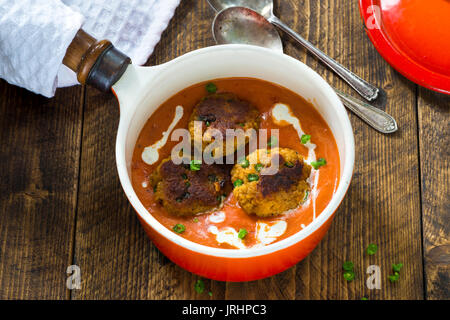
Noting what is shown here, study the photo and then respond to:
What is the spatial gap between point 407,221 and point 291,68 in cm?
47

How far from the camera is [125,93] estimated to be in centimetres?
117

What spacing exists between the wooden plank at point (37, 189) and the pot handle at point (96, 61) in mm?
262

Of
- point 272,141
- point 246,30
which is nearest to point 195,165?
point 272,141

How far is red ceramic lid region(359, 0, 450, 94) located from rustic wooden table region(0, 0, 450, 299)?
0.14 feet

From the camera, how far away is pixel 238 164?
1259 mm

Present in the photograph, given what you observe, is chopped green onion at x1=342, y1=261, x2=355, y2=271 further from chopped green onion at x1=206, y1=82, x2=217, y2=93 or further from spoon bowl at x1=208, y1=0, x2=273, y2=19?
spoon bowl at x1=208, y1=0, x2=273, y2=19

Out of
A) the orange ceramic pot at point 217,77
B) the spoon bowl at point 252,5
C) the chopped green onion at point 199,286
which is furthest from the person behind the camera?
the spoon bowl at point 252,5

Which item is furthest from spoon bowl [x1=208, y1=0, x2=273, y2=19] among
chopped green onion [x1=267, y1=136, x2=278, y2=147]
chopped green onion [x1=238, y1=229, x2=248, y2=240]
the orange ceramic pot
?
chopped green onion [x1=238, y1=229, x2=248, y2=240]

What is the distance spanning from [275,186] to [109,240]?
42 cm

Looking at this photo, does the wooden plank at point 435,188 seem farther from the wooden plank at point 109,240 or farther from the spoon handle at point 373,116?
the wooden plank at point 109,240

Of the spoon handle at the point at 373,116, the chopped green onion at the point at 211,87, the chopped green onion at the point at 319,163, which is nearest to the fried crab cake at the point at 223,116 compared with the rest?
the chopped green onion at the point at 211,87

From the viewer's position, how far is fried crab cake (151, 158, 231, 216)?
1226mm

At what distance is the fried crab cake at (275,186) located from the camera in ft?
3.97
